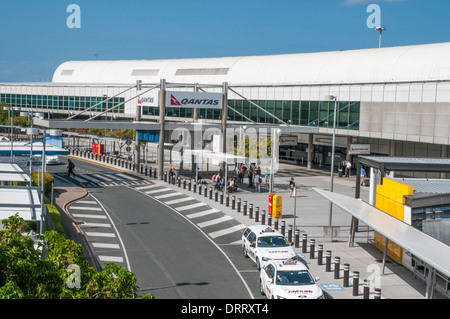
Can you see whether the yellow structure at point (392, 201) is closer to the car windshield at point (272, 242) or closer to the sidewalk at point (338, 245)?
the sidewalk at point (338, 245)

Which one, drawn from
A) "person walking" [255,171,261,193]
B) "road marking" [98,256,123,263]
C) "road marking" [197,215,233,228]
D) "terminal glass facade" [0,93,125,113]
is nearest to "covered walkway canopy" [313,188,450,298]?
"road marking" [197,215,233,228]

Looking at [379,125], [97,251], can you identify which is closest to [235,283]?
[97,251]

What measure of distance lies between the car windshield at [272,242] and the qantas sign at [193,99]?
25699mm

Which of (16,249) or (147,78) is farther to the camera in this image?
(147,78)

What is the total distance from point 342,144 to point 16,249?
50.7m

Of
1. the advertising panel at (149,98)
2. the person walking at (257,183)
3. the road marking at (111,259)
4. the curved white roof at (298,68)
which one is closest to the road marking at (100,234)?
the road marking at (111,259)

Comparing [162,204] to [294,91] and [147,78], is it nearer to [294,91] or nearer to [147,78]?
[294,91]

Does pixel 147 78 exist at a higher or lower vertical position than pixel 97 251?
higher

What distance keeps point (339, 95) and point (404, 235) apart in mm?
35931

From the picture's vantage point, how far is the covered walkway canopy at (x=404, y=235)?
51.9 ft

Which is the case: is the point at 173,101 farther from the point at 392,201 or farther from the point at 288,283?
the point at 288,283
